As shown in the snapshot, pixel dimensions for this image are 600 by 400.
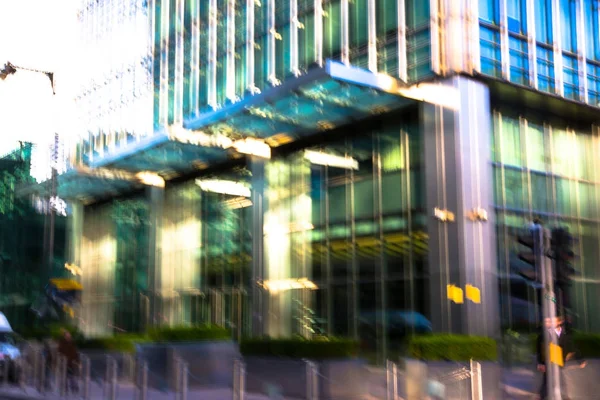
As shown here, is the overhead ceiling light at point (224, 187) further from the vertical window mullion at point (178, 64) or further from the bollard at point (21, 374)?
the bollard at point (21, 374)

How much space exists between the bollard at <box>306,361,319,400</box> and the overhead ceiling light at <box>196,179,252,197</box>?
14.3 meters

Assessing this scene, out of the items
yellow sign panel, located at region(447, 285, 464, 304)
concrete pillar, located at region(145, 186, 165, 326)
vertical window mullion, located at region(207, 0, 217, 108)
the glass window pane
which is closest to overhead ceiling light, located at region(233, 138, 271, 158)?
vertical window mullion, located at region(207, 0, 217, 108)

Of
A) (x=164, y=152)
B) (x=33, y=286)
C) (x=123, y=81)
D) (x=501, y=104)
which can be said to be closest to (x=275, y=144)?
(x=164, y=152)

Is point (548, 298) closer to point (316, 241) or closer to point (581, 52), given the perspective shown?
point (581, 52)

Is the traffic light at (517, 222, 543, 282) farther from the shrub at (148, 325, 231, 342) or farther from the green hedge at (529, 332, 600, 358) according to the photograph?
the shrub at (148, 325, 231, 342)

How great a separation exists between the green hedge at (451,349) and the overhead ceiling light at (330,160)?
10008mm

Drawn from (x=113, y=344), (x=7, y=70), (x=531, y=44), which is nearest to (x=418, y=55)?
(x=531, y=44)

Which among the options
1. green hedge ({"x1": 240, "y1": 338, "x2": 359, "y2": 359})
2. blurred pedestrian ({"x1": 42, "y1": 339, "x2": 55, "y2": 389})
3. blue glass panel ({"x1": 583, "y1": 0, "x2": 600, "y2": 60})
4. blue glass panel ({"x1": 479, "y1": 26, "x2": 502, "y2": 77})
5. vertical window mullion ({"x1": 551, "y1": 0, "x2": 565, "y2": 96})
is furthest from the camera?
blue glass panel ({"x1": 583, "y1": 0, "x2": 600, "y2": 60})

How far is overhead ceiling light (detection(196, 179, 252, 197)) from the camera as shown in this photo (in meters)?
31.8

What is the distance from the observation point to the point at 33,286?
63656 mm

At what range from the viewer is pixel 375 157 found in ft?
84.4

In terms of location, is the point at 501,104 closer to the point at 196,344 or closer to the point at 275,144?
the point at 275,144

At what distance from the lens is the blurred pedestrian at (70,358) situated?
2128cm

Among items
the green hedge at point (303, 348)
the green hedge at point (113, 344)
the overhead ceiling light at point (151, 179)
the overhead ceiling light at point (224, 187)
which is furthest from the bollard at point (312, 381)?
the overhead ceiling light at point (151, 179)
